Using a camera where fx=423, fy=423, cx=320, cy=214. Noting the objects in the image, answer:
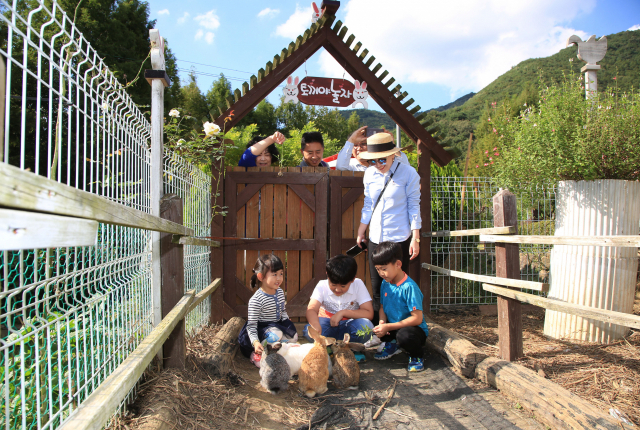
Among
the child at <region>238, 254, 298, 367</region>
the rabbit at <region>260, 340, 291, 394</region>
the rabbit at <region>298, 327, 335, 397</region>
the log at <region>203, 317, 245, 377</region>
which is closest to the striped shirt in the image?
the child at <region>238, 254, 298, 367</region>

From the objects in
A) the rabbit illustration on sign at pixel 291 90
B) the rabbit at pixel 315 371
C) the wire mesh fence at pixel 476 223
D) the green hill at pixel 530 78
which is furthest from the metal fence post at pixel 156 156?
the green hill at pixel 530 78

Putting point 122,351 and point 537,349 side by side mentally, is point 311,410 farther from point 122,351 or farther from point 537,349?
point 537,349

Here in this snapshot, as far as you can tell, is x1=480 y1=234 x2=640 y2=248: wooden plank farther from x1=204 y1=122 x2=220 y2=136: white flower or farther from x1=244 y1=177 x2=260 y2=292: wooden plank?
x1=204 y1=122 x2=220 y2=136: white flower

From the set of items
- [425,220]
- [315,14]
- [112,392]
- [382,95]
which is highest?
[315,14]

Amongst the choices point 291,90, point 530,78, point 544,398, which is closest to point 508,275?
point 544,398

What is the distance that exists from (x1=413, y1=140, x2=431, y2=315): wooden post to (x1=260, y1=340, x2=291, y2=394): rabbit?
281cm

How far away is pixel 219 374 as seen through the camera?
3238 mm

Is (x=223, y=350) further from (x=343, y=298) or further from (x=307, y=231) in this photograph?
(x=307, y=231)

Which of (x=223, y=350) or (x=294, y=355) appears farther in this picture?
(x=223, y=350)

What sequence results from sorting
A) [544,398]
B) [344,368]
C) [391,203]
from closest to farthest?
[544,398] → [344,368] → [391,203]

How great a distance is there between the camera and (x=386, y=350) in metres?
4.09

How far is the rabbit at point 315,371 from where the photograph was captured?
306 cm

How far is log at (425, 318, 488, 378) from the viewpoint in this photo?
3.53m

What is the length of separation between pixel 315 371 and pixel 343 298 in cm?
106
